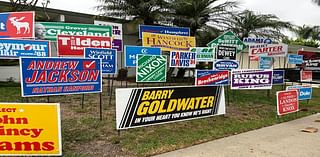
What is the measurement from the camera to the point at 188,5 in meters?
17.5

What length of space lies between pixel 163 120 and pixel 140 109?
64cm

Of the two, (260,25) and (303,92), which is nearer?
(303,92)

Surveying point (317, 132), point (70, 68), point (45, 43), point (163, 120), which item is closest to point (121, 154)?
point (163, 120)

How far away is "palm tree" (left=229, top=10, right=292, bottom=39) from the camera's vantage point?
823 inches

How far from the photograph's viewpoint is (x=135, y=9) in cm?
1731

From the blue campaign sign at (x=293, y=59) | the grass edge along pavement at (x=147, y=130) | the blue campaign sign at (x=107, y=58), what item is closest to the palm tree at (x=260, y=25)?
the blue campaign sign at (x=293, y=59)

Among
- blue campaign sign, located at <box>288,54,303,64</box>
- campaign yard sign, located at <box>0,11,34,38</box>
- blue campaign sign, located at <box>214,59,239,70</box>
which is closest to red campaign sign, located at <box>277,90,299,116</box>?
blue campaign sign, located at <box>214,59,239,70</box>

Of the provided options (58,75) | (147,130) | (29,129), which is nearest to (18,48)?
(58,75)

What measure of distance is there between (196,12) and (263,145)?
44.4 feet

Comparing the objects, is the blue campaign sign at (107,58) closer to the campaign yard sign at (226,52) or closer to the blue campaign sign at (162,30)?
the blue campaign sign at (162,30)

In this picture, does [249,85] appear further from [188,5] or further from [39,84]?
[188,5]

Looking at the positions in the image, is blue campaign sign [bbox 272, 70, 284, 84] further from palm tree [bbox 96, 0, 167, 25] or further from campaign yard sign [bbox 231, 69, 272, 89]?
palm tree [bbox 96, 0, 167, 25]

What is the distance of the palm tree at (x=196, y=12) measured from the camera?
17.4 m

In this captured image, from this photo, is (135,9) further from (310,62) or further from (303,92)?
(310,62)
